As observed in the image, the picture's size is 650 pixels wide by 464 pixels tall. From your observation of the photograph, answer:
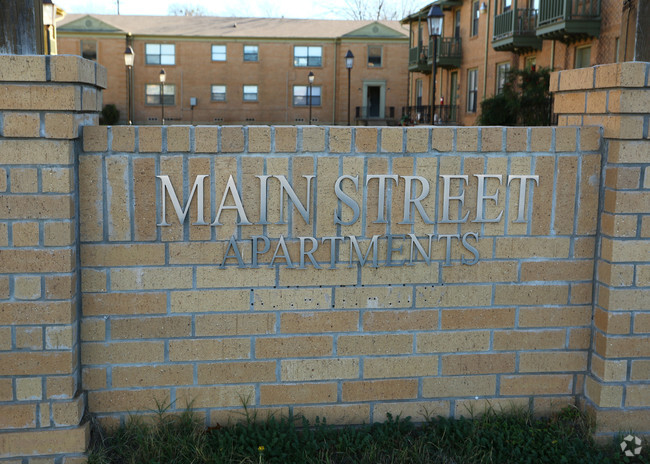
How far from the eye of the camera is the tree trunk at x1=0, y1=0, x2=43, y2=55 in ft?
14.6

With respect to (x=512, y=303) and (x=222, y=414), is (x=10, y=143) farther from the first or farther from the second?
(x=512, y=303)

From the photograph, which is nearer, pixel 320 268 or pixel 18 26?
pixel 320 268

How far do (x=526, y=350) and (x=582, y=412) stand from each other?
0.51 metres

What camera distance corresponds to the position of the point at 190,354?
3.96m

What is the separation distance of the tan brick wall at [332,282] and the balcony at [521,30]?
62.5ft

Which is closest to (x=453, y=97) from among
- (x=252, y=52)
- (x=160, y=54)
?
(x=252, y=52)

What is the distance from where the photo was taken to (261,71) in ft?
137

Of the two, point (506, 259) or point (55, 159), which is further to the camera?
point (506, 259)

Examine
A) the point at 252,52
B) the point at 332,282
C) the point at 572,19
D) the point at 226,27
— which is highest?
the point at 226,27

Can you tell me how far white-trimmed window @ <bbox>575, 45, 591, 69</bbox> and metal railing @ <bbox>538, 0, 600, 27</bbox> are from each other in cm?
105

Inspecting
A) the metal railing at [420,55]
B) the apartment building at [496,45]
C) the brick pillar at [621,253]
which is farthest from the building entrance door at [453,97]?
the brick pillar at [621,253]

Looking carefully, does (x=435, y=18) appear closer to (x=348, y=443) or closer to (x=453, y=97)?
(x=348, y=443)

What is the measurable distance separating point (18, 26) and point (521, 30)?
65.4 feet

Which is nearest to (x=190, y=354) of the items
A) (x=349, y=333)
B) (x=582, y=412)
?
(x=349, y=333)
